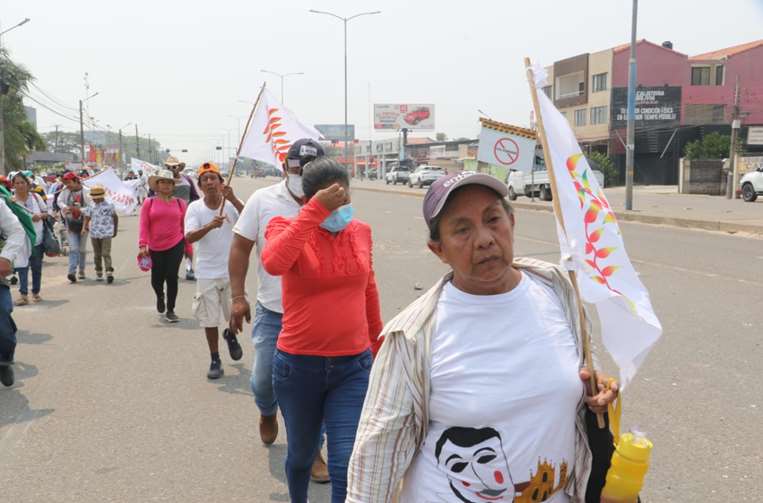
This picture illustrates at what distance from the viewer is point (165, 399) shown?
567 centimetres

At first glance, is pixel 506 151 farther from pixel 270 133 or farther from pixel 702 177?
pixel 702 177

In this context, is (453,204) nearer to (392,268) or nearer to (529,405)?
(529,405)

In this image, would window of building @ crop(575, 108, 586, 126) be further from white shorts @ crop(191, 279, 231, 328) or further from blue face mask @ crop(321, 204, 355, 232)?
blue face mask @ crop(321, 204, 355, 232)

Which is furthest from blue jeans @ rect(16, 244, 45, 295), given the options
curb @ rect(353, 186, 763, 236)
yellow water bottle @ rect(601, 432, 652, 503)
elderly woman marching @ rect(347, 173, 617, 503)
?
curb @ rect(353, 186, 763, 236)

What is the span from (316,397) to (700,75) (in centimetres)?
5947

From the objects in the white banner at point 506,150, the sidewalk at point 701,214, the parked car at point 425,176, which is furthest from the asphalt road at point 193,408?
the parked car at point 425,176

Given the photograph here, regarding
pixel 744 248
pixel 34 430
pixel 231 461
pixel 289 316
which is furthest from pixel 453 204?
pixel 744 248

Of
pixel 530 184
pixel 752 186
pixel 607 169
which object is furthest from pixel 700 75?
pixel 752 186

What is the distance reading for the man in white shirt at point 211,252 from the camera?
6.28 metres

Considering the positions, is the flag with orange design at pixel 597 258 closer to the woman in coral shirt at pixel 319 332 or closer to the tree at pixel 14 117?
the woman in coral shirt at pixel 319 332

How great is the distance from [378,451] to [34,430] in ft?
12.9

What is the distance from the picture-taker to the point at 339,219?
10.7 feet

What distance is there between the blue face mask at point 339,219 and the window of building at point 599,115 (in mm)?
52948

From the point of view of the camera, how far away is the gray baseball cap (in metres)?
1.96
